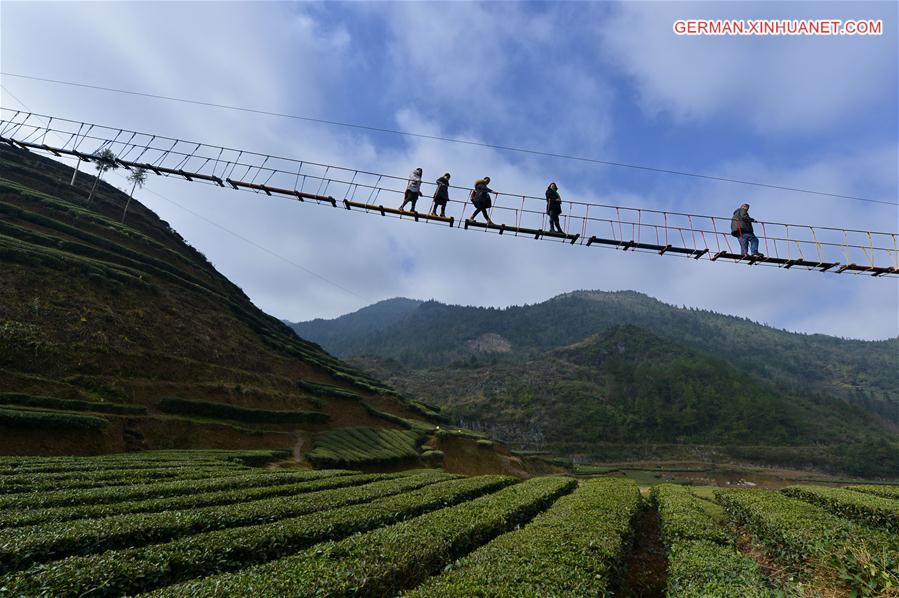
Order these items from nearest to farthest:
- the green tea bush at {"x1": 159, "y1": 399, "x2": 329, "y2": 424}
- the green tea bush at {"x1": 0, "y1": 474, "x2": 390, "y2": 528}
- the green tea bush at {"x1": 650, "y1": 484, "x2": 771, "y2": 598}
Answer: the green tea bush at {"x1": 650, "y1": 484, "x2": 771, "y2": 598}
the green tea bush at {"x1": 0, "y1": 474, "x2": 390, "y2": 528}
the green tea bush at {"x1": 159, "y1": 399, "x2": 329, "y2": 424}

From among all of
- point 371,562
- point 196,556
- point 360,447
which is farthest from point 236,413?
point 371,562

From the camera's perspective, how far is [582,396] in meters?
141

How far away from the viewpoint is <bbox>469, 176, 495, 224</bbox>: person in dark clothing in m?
18.8

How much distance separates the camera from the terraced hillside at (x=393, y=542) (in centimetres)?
826

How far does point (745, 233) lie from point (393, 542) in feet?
64.2

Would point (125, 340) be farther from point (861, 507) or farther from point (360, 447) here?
point (861, 507)

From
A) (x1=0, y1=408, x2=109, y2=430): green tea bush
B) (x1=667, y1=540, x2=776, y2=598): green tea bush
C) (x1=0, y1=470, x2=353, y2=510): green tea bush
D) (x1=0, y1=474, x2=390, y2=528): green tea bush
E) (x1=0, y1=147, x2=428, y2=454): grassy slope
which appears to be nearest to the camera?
(x1=667, y1=540, x2=776, y2=598): green tea bush

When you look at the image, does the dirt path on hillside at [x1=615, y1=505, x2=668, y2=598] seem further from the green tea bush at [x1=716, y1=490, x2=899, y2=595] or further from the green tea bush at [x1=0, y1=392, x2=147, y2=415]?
the green tea bush at [x1=0, y1=392, x2=147, y2=415]

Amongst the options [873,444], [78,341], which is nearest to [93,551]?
[78,341]

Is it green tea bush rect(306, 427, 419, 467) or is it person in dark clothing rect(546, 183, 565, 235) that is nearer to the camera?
person in dark clothing rect(546, 183, 565, 235)

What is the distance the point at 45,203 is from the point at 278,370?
39.5 meters

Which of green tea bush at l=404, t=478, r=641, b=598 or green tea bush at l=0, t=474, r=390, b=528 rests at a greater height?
green tea bush at l=404, t=478, r=641, b=598

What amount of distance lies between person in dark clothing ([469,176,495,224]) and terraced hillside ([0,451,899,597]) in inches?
484

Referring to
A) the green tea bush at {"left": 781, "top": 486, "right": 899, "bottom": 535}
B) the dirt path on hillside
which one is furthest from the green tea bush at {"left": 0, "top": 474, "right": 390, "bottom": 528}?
the green tea bush at {"left": 781, "top": 486, "right": 899, "bottom": 535}
